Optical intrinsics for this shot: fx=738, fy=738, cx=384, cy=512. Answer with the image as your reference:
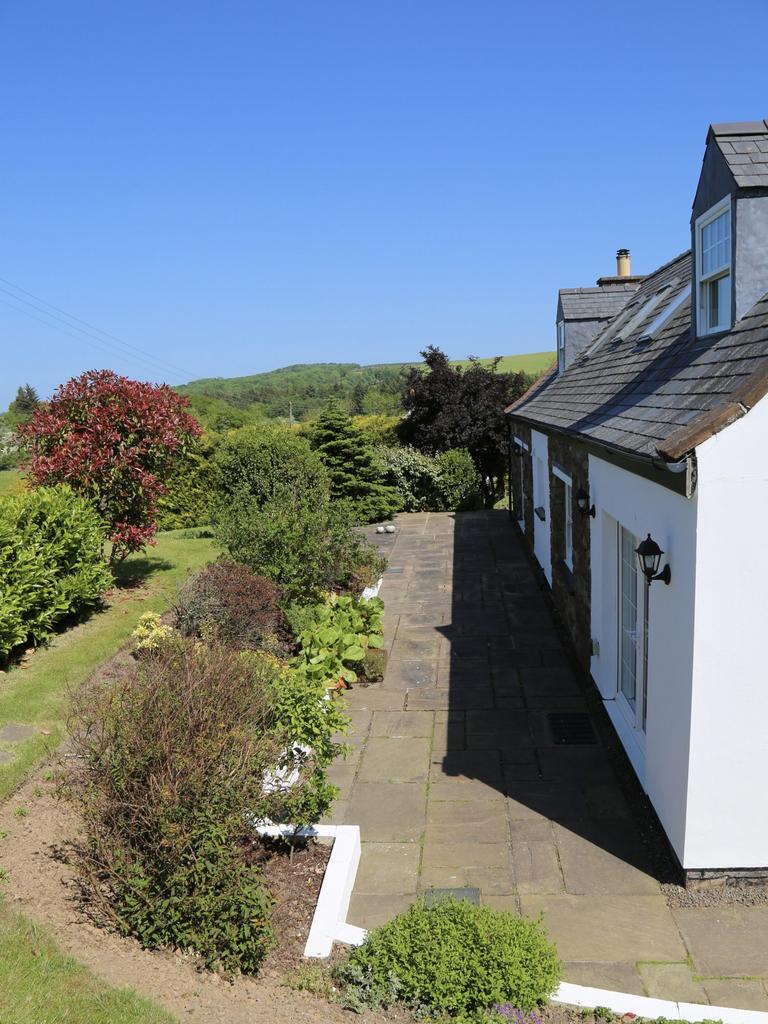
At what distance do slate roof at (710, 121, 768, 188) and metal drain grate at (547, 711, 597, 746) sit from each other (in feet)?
17.5

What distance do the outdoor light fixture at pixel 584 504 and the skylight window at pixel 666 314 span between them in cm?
228

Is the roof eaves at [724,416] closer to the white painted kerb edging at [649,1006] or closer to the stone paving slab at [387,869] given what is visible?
the white painted kerb edging at [649,1006]

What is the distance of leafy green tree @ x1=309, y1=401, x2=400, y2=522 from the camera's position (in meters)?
22.7

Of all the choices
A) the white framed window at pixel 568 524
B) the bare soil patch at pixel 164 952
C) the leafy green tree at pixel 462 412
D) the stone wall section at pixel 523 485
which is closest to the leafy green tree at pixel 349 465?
the leafy green tree at pixel 462 412

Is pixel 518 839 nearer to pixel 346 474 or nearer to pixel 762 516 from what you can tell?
pixel 762 516

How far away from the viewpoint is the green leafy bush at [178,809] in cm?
436

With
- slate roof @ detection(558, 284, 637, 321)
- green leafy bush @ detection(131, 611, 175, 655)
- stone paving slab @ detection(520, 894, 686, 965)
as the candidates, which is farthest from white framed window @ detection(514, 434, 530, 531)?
stone paving slab @ detection(520, 894, 686, 965)

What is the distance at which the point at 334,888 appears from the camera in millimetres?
5129

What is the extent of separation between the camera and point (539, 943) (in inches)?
170

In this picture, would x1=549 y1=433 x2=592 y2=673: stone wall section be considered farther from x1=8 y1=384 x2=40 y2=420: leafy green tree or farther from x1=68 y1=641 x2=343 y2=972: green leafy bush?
x1=8 y1=384 x2=40 y2=420: leafy green tree

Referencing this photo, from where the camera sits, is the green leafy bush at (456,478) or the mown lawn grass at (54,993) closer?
the mown lawn grass at (54,993)

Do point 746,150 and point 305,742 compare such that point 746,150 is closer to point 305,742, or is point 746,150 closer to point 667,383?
point 667,383

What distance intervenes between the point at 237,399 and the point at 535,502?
8257 centimetres

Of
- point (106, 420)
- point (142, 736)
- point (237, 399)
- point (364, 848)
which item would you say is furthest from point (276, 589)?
point (237, 399)
